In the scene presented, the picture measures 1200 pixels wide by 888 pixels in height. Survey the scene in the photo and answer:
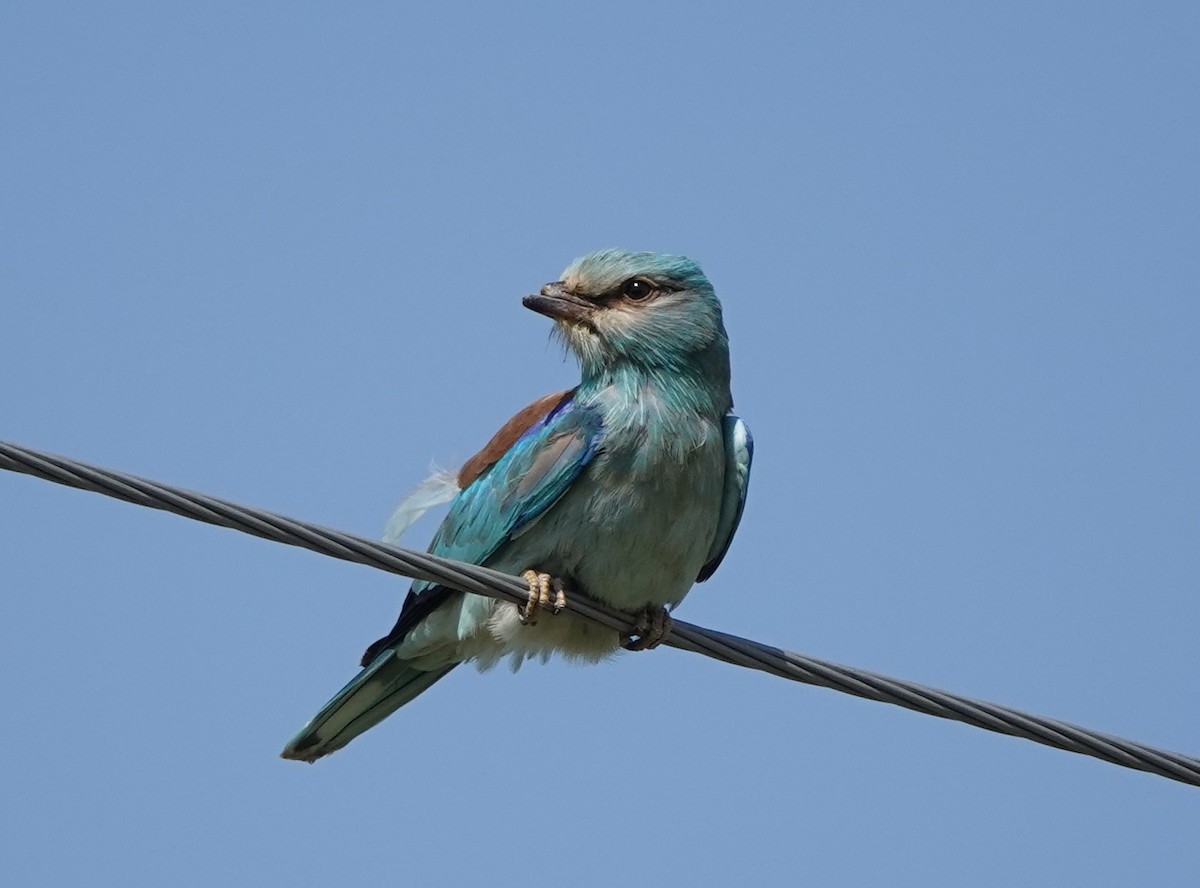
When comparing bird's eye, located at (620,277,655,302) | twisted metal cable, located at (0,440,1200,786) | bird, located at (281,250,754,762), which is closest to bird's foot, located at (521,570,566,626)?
bird, located at (281,250,754,762)

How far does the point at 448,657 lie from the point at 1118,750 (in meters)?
2.65

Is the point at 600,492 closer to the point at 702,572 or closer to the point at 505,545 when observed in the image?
the point at 505,545

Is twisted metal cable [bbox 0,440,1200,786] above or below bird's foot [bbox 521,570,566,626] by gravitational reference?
below

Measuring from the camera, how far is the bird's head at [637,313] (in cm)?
643

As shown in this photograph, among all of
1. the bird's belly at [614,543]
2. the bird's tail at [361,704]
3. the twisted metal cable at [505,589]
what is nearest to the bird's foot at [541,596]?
the bird's belly at [614,543]

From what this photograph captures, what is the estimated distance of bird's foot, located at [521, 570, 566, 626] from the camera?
19.4 ft

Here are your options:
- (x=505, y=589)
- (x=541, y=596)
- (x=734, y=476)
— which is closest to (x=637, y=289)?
(x=734, y=476)

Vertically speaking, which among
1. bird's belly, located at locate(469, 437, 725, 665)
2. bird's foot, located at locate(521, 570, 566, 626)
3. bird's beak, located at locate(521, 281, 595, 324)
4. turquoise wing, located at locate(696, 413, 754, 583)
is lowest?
bird's foot, located at locate(521, 570, 566, 626)

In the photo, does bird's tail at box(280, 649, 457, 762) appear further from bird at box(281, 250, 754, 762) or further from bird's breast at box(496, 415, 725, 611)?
bird's breast at box(496, 415, 725, 611)

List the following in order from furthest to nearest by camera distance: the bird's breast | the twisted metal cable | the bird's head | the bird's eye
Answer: the bird's eye
the bird's head
the bird's breast
the twisted metal cable

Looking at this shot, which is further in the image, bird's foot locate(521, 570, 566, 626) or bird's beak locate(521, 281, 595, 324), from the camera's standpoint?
bird's beak locate(521, 281, 595, 324)

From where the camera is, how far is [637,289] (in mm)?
6578

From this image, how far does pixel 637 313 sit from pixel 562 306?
0.27m

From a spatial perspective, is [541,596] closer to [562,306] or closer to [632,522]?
[632,522]
